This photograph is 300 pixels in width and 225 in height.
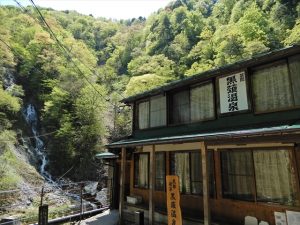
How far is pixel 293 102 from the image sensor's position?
27.3 feet

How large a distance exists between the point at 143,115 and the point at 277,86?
7482mm

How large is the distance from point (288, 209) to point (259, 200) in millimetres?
936

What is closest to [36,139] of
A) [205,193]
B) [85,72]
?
[85,72]

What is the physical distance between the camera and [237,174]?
9.36 meters

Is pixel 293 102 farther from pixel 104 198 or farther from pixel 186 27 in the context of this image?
pixel 186 27

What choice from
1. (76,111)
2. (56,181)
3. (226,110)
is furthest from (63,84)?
(226,110)

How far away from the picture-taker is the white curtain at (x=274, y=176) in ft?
26.3

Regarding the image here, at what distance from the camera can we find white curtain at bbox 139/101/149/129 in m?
14.2

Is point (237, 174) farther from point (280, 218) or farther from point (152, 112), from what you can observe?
point (152, 112)

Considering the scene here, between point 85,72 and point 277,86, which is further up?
point 85,72

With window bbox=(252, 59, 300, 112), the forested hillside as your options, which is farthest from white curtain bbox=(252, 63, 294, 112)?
the forested hillside

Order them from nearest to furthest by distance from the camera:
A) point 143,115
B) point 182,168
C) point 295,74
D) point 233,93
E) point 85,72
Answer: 1. point 295,74
2. point 233,93
3. point 182,168
4. point 143,115
5. point 85,72

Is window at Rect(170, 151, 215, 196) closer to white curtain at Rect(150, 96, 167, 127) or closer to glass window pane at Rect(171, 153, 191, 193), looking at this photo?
glass window pane at Rect(171, 153, 191, 193)

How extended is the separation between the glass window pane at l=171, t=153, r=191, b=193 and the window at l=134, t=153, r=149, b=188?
2003 millimetres
